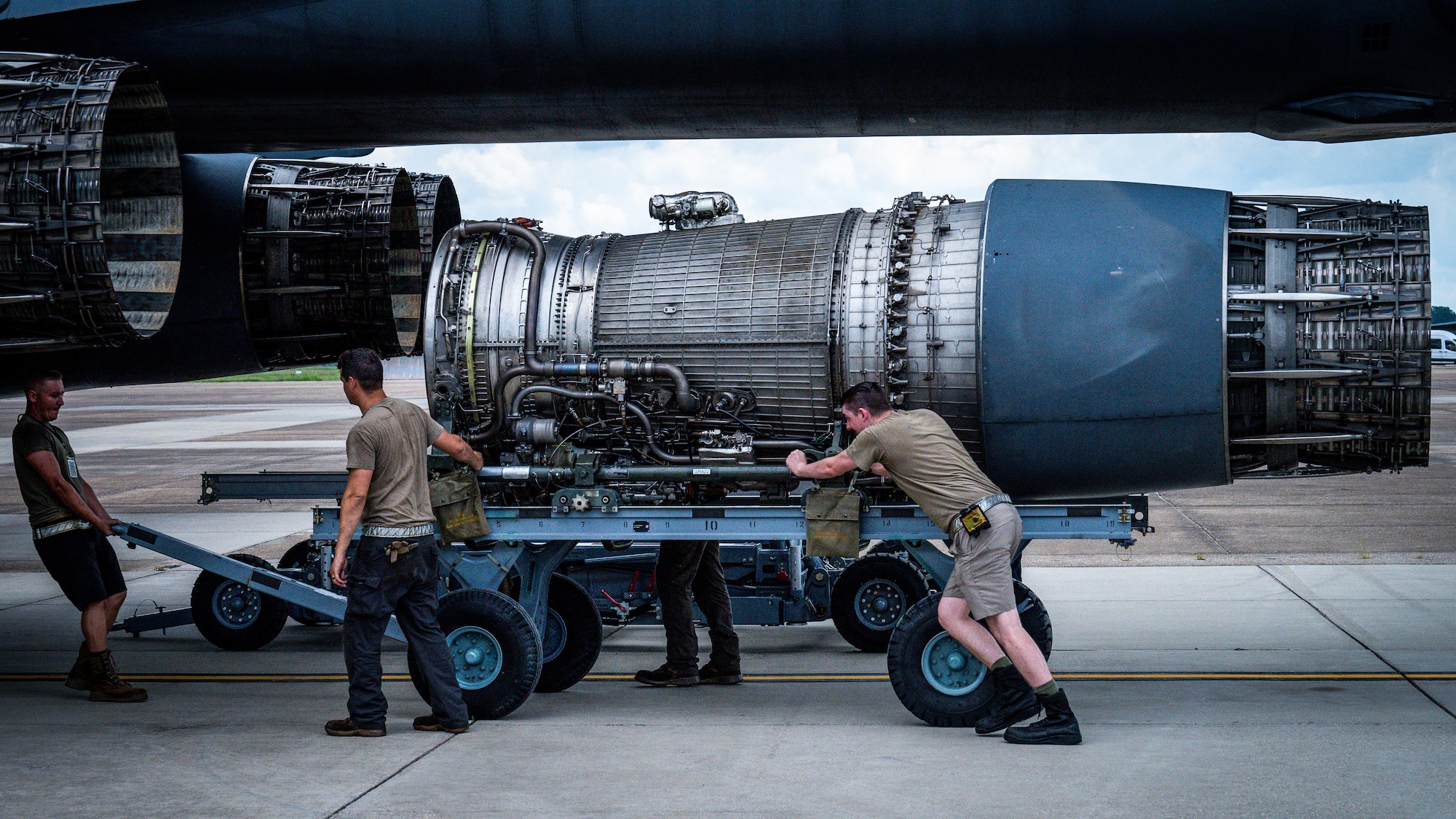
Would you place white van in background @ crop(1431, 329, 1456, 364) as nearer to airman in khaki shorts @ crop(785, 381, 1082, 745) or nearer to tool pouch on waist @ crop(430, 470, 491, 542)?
airman in khaki shorts @ crop(785, 381, 1082, 745)

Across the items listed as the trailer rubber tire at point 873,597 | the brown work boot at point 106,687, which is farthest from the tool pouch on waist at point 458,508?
the trailer rubber tire at point 873,597

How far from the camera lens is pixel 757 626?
962 cm

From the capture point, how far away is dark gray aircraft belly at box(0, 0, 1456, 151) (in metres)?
7.01

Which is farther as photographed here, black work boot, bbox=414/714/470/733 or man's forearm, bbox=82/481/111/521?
man's forearm, bbox=82/481/111/521

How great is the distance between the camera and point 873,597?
29.1ft

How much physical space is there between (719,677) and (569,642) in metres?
0.90

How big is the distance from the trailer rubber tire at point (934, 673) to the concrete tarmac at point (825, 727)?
0.13m

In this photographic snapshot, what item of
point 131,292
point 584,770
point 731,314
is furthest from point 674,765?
point 131,292

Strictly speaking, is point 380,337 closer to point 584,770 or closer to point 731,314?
point 731,314

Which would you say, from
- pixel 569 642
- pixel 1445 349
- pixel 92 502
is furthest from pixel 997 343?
pixel 1445 349

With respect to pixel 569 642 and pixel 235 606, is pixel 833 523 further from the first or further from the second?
pixel 235 606

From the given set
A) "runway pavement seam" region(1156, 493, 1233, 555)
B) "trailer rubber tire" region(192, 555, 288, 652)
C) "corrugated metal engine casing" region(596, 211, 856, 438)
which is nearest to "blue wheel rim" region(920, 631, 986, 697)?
"corrugated metal engine casing" region(596, 211, 856, 438)

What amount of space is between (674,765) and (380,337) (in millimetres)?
4775

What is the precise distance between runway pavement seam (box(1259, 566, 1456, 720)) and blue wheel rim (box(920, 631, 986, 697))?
242 cm
